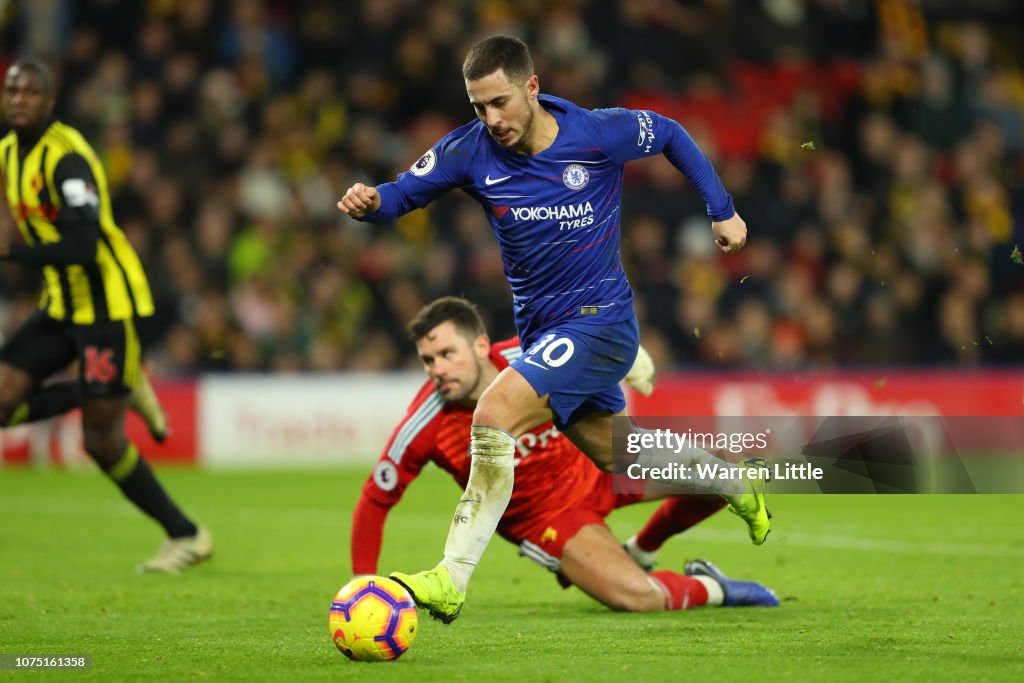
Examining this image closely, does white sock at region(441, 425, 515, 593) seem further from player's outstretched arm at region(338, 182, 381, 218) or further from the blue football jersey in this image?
player's outstretched arm at region(338, 182, 381, 218)

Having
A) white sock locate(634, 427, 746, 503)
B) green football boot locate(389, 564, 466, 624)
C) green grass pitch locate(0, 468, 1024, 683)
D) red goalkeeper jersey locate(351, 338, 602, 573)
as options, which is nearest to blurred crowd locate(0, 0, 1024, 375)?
green grass pitch locate(0, 468, 1024, 683)

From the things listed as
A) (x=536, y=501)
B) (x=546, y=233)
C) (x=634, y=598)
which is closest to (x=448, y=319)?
(x=546, y=233)

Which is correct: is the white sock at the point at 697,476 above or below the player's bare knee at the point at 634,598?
above

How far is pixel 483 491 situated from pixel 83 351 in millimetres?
3280

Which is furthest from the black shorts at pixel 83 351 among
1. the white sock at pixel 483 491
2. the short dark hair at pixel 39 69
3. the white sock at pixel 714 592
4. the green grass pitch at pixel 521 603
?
the white sock at pixel 714 592

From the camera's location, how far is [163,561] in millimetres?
7887

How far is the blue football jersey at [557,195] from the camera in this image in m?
5.56

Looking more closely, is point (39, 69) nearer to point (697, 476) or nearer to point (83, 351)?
point (83, 351)

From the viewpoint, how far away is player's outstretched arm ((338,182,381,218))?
17.1 ft

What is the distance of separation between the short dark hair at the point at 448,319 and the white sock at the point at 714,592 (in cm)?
151

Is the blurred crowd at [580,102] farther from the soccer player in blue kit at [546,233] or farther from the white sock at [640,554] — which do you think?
the soccer player in blue kit at [546,233]

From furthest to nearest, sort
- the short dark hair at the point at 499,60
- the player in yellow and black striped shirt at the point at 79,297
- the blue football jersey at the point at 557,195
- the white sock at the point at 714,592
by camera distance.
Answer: the player in yellow and black striped shirt at the point at 79,297
the white sock at the point at 714,592
the blue football jersey at the point at 557,195
the short dark hair at the point at 499,60

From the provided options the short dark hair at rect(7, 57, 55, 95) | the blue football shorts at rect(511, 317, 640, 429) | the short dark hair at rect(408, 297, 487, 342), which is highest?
the short dark hair at rect(7, 57, 55, 95)

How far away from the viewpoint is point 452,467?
21.3ft
